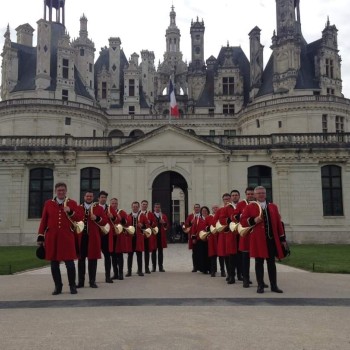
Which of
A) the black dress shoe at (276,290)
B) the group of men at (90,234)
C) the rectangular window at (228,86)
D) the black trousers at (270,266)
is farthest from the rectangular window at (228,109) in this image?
the black dress shoe at (276,290)

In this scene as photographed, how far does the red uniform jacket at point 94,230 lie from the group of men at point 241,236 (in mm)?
3154

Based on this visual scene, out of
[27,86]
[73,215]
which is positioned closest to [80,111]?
[27,86]

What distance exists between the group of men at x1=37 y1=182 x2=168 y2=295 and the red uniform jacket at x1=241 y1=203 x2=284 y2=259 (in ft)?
11.9

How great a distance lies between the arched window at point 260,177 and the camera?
29844mm

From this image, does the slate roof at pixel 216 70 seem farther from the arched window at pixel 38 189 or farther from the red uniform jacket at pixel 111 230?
the red uniform jacket at pixel 111 230

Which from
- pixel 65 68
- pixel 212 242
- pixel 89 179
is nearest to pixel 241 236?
pixel 212 242

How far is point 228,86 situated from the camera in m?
48.8

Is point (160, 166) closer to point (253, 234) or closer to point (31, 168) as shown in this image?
point (31, 168)

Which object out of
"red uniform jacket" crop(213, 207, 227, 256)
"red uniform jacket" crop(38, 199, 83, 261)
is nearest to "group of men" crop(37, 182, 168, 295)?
"red uniform jacket" crop(38, 199, 83, 261)

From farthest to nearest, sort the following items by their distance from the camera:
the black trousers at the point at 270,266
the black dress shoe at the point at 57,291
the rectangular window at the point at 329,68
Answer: the rectangular window at the point at 329,68 → the black trousers at the point at 270,266 → the black dress shoe at the point at 57,291

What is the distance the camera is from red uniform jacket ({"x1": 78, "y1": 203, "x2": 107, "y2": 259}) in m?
10.2

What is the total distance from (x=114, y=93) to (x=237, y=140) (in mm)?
25336

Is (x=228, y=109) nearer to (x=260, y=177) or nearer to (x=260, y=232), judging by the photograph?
(x=260, y=177)

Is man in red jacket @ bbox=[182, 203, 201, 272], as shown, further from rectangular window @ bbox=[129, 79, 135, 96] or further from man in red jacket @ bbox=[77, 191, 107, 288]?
rectangular window @ bbox=[129, 79, 135, 96]
